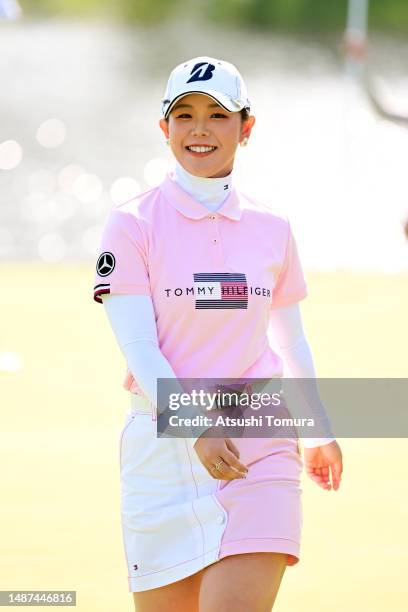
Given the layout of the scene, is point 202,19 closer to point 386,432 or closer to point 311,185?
point 311,185

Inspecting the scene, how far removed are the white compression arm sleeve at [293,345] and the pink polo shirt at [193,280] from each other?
15 centimetres

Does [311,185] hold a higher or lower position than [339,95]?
lower

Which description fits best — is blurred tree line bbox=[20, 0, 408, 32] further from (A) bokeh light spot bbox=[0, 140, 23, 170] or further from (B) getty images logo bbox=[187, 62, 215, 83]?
(B) getty images logo bbox=[187, 62, 215, 83]

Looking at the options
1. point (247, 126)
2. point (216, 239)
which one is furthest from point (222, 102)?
point (216, 239)

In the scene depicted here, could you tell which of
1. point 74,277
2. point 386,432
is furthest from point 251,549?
point 74,277

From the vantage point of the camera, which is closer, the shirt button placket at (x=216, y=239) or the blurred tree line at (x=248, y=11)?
the shirt button placket at (x=216, y=239)

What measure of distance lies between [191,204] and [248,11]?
3548 centimetres

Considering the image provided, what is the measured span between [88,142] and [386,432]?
1064 inches

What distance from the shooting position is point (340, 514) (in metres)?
5.79

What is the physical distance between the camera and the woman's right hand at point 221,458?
322cm

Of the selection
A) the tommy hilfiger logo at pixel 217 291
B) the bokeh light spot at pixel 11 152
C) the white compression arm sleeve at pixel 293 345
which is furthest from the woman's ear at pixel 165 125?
the bokeh light spot at pixel 11 152

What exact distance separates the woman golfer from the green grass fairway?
1374 mm

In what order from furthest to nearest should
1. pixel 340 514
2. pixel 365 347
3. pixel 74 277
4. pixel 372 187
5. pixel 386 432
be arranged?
1. pixel 372 187
2. pixel 74 277
3. pixel 365 347
4. pixel 386 432
5. pixel 340 514

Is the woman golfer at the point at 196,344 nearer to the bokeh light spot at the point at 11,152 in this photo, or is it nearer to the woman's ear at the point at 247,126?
the woman's ear at the point at 247,126
